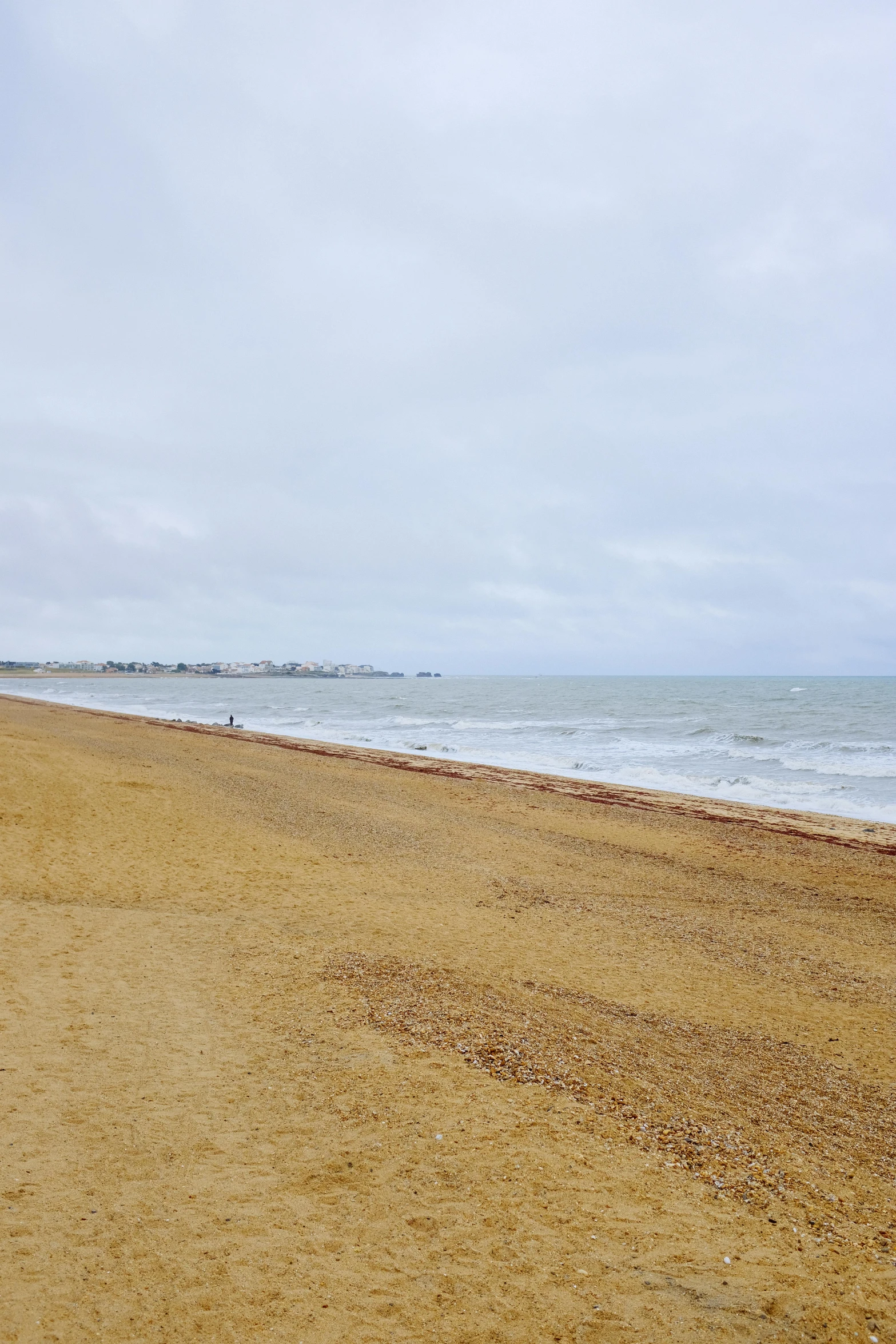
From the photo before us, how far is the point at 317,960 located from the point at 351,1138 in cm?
304

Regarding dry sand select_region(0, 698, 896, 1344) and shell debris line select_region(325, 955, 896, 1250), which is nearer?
dry sand select_region(0, 698, 896, 1344)

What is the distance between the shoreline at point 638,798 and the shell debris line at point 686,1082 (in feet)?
35.4

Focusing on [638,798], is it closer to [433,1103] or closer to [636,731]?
[433,1103]

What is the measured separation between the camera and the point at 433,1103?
5.02m

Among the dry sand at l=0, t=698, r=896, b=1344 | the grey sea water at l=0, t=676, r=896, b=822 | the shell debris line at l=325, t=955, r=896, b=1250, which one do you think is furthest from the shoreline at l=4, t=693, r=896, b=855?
the shell debris line at l=325, t=955, r=896, b=1250

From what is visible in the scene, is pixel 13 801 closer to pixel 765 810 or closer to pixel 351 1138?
pixel 351 1138

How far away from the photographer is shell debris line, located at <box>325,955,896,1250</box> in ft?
14.4

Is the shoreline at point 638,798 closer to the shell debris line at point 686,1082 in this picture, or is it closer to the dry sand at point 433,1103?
the dry sand at point 433,1103

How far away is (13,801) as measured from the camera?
539 inches

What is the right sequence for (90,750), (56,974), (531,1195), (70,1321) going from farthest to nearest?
(90,750) < (56,974) < (531,1195) < (70,1321)

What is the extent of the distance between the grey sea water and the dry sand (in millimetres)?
13761

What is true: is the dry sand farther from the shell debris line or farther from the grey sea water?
the grey sea water

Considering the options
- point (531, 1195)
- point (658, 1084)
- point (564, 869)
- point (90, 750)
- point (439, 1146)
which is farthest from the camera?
point (90, 750)

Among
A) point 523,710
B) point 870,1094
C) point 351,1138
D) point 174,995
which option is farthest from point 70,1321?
point 523,710
